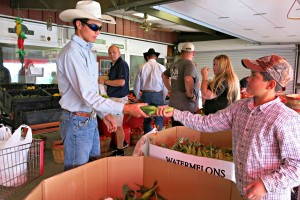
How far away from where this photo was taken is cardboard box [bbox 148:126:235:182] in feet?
6.33

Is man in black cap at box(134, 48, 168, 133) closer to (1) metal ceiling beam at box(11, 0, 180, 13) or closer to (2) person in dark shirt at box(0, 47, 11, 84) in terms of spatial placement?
(1) metal ceiling beam at box(11, 0, 180, 13)

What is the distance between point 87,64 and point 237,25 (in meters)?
4.65

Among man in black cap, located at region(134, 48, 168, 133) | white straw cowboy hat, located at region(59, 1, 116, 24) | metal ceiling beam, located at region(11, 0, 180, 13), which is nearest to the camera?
white straw cowboy hat, located at region(59, 1, 116, 24)

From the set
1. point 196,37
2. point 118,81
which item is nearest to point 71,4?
point 118,81

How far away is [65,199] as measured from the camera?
1.52m

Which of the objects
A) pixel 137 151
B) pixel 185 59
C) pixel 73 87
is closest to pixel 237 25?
pixel 185 59

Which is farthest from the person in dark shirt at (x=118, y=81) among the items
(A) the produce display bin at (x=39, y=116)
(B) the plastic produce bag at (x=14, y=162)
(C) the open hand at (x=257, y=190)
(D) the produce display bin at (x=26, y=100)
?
(C) the open hand at (x=257, y=190)

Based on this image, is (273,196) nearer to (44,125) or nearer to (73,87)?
(73,87)

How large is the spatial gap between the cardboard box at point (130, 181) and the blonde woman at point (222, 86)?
134 cm

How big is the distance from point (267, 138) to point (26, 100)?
11.8 ft

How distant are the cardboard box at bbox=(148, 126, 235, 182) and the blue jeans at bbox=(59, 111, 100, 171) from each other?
1.91 feet

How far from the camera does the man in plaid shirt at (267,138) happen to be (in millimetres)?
1217

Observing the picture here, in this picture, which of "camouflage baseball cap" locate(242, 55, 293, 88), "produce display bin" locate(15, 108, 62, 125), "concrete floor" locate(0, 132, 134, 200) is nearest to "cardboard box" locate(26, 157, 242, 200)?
"camouflage baseball cap" locate(242, 55, 293, 88)

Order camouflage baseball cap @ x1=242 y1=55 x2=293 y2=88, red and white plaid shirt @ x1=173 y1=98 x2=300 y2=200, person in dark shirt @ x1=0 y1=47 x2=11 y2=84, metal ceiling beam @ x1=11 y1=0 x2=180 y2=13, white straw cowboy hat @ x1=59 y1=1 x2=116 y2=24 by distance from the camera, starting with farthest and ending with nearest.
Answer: person in dark shirt @ x1=0 y1=47 x2=11 y2=84 < metal ceiling beam @ x1=11 y1=0 x2=180 y2=13 < white straw cowboy hat @ x1=59 y1=1 x2=116 y2=24 < camouflage baseball cap @ x1=242 y1=55 x2=293 y2=88 < red and white plaid shirt @ x1=173 y1=98 x2=300 y2=200
